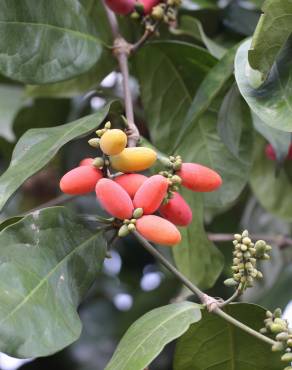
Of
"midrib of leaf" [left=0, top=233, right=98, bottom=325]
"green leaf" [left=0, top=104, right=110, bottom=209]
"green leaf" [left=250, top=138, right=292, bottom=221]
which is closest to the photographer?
"midrib of leaf" [left=0, top=233, right=98, bottom=325]

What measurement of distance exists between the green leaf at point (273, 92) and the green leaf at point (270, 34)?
0.02m

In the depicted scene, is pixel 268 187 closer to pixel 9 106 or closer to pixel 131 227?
pixel 9 106

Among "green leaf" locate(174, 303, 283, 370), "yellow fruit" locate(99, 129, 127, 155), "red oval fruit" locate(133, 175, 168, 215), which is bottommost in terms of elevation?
"green leaf" locate(174, 303, 283, 370)

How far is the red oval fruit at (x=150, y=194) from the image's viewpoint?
2.99 feet

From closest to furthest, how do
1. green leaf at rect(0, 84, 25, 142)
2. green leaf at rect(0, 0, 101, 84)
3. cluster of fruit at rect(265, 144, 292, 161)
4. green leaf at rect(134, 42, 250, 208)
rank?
1. green leaf at rect(0, 0, 101, 84)
2. green leaf at rect(134, 42, 250, 208)
3. cluster of fruit at rect(265, 144, 292, 161)
4. green leaf at rect(0, 84, 25, 142)

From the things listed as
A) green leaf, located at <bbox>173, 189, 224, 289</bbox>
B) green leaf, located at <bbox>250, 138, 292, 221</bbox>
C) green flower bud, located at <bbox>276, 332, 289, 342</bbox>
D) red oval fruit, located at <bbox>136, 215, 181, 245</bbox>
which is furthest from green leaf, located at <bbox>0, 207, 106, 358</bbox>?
green leaf, located at <bbox>250, 138, 292, 221</bbox>

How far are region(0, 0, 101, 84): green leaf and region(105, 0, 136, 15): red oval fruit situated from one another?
0.04 meters

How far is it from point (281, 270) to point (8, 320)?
4.16ft

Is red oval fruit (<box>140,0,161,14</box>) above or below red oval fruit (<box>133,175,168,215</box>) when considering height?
above

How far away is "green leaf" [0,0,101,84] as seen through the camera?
1093 millimetres

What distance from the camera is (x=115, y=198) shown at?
0.91 meters

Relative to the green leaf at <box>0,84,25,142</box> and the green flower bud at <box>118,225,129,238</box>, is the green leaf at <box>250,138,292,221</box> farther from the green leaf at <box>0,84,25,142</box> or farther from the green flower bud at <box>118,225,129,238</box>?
the green flower bud at <box>118,225,129,238</box>

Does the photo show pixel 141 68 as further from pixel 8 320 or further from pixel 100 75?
pixel 8 320

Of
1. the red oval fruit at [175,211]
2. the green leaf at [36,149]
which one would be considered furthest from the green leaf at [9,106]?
the red oval fruit at [175,211]
